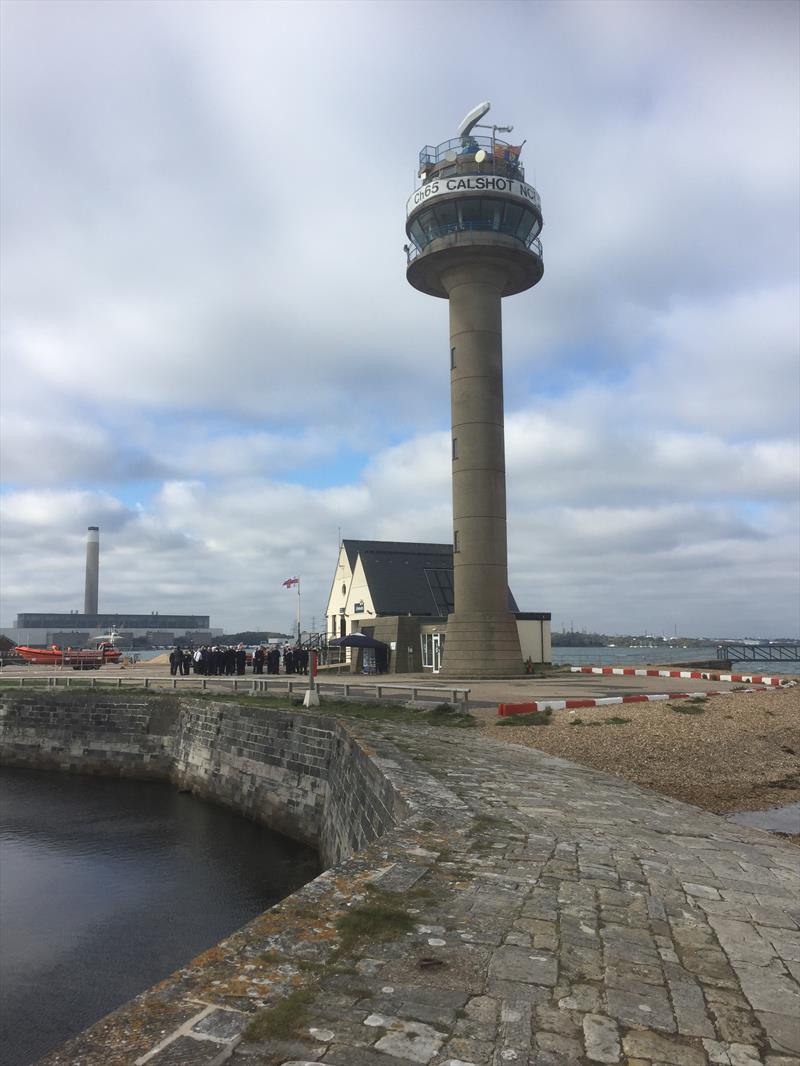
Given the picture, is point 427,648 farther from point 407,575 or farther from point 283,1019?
point 283,1019

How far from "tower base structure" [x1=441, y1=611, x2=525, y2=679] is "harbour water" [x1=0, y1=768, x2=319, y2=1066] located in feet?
44.0

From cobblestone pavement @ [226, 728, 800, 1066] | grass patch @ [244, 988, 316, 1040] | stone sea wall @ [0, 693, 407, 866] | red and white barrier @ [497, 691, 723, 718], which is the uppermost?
grass patch @ [244, 988, 316, 1040]

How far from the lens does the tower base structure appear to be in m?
A: 33.4

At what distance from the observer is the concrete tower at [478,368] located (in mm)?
33906

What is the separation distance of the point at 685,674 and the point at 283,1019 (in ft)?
117

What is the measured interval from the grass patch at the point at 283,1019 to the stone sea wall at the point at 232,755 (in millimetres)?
4896

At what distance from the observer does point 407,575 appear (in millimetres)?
48688

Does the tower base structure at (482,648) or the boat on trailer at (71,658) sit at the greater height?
the tower base structure at (482,648)

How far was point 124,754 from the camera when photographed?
28.3 meters

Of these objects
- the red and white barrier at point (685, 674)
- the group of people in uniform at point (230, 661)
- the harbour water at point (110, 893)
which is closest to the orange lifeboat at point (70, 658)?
the group of people in uniform at point (230, 661)

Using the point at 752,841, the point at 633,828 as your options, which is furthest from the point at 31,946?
the point at 752,841

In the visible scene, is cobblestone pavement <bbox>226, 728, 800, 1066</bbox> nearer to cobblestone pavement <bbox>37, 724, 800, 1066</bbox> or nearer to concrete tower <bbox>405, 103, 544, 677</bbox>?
cobblestone pavement <bbox>37, 724, 800, 1066</bbox>

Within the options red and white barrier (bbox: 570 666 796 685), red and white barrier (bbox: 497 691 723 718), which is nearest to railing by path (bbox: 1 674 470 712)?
red and white barrier (bbox: 497 691 723 718)

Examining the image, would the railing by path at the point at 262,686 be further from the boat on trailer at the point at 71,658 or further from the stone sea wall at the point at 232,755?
the boat on trailer at the point at 71,658
